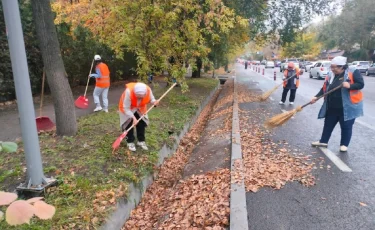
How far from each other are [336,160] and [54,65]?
5.45 meters

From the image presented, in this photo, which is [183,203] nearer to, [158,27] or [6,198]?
[6,198]

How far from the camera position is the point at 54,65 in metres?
5.62

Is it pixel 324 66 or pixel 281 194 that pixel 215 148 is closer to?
pixel 281 194

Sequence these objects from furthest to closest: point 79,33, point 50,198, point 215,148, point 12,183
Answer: point 79,33, point 215,148, point 12,183, point 50,198

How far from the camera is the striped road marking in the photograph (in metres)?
4.80

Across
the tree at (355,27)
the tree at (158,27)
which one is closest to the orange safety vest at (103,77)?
the tree at (158,27)

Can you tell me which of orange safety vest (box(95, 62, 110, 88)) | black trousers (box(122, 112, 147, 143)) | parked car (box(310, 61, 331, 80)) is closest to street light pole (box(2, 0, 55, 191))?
black trousers (box(122, 112, 147, 143))

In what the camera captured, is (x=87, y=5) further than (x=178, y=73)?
Yes

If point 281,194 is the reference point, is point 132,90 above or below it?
above

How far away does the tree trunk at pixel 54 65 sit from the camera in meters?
5.33

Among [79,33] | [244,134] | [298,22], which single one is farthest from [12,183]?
[298,22]

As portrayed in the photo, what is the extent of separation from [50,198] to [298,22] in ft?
57.9

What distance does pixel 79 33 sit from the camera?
14.3m

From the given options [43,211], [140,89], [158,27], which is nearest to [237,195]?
[140,89]
